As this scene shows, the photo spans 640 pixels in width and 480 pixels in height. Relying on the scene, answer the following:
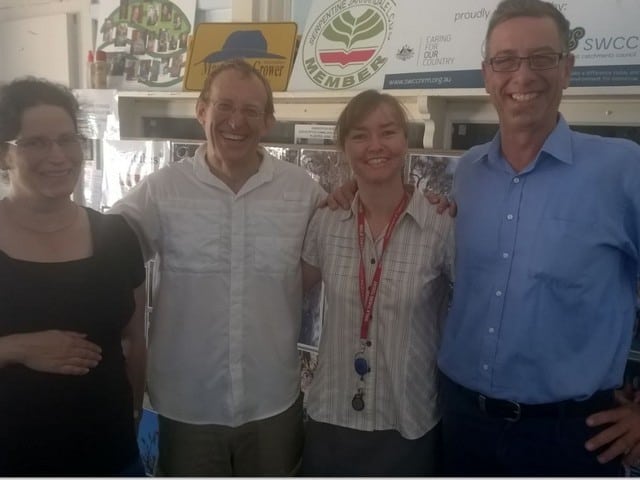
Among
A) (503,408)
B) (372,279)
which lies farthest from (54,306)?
(503,408)

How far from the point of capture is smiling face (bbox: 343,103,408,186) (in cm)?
135

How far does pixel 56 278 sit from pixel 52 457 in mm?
394

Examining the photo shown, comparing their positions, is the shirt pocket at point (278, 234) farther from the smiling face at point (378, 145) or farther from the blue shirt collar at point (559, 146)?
the blue shirt collar at point (559, 146)

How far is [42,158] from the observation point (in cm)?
124

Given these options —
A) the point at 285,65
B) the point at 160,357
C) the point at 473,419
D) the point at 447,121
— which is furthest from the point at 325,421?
the point at 285,65

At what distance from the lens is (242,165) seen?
4.88 feet

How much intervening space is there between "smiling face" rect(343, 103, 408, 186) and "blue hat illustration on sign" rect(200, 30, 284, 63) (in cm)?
88

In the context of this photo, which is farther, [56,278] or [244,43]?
[244,43]

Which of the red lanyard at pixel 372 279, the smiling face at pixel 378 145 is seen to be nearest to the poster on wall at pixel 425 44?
the smiling face at pixel 378 145

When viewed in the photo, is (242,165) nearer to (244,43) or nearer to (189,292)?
(189,292)

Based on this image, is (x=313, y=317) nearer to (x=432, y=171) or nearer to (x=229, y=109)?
(x=432, y=171)

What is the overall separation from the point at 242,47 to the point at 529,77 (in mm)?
1269

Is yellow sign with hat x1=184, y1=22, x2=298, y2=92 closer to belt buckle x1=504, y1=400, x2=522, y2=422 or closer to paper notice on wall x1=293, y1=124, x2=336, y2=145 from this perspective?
paper notice on wall x1=293, y1=124, x2=336, y2=145

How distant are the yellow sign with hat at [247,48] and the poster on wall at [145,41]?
21cm
